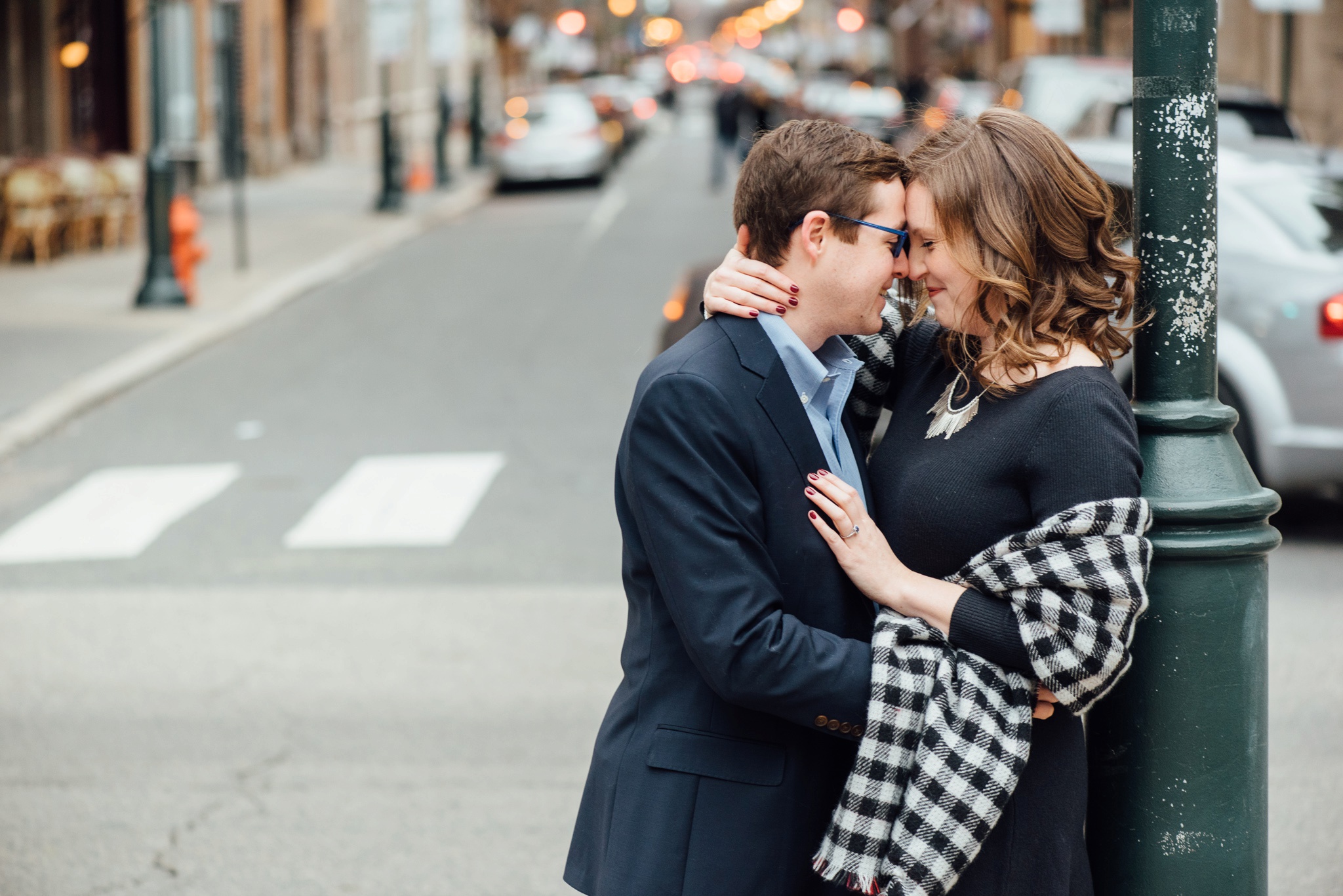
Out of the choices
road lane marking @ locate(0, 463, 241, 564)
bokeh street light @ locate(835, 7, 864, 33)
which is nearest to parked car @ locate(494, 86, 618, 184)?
road lane marking @ locate(0, 463, 241, 564)

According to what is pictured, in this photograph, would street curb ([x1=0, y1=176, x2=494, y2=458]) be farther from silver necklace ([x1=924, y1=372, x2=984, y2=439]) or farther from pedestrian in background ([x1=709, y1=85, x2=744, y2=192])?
silver necklace ([x1=924, y1=372, x2=984, y2=439])

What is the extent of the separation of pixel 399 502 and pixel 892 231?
637cm

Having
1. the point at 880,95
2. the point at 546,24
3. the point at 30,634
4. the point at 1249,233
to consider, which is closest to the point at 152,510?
the point at 30,634

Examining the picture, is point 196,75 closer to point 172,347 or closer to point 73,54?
point 73,54

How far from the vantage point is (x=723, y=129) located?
2875 cm

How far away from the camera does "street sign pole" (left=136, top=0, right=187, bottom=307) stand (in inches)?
593

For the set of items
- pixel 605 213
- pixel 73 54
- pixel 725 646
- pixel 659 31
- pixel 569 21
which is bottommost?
pixel 605 213

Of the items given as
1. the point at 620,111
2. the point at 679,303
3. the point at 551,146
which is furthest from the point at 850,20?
the point at 679,303

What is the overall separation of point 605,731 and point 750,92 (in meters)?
33.1

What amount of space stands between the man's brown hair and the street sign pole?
1373cm

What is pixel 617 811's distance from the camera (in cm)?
242

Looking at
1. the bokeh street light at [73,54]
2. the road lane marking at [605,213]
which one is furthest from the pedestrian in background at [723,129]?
the bokeh street light at [73,54]

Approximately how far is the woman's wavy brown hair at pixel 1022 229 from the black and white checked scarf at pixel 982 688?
28 cm

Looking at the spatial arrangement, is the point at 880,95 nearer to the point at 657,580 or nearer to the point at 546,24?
the point at 546,24
